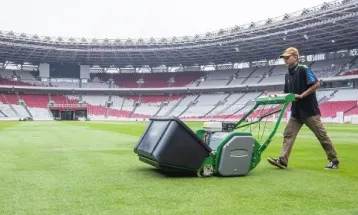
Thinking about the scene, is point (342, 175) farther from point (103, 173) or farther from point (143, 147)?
point (103, 173)

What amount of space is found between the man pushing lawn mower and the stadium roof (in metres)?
40.7

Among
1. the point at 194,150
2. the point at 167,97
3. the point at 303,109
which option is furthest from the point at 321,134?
the point at 167,97

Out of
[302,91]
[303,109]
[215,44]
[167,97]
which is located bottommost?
[303,109]

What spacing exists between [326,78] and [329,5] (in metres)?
17.5

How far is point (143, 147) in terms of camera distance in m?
7.15

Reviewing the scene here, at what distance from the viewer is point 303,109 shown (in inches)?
306

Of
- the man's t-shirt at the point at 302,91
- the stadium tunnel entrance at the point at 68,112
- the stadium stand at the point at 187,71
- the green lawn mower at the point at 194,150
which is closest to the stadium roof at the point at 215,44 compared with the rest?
the stadium stand at the point at 187,71

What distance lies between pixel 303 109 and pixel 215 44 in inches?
2309

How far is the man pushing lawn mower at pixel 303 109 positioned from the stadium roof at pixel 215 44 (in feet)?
133

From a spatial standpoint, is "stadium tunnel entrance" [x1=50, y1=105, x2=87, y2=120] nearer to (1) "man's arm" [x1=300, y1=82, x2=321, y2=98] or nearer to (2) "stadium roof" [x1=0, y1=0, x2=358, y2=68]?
(2) "stadium roof" [x1=0, y1=0, x2=358, y2=68]

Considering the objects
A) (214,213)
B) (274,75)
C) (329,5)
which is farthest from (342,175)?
(274,75)

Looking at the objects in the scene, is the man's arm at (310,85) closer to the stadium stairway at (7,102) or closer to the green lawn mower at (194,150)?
the green lawn mower at (194,150)

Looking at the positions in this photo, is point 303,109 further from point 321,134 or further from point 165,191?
point 165,191

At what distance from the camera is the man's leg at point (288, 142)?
25.5ft
